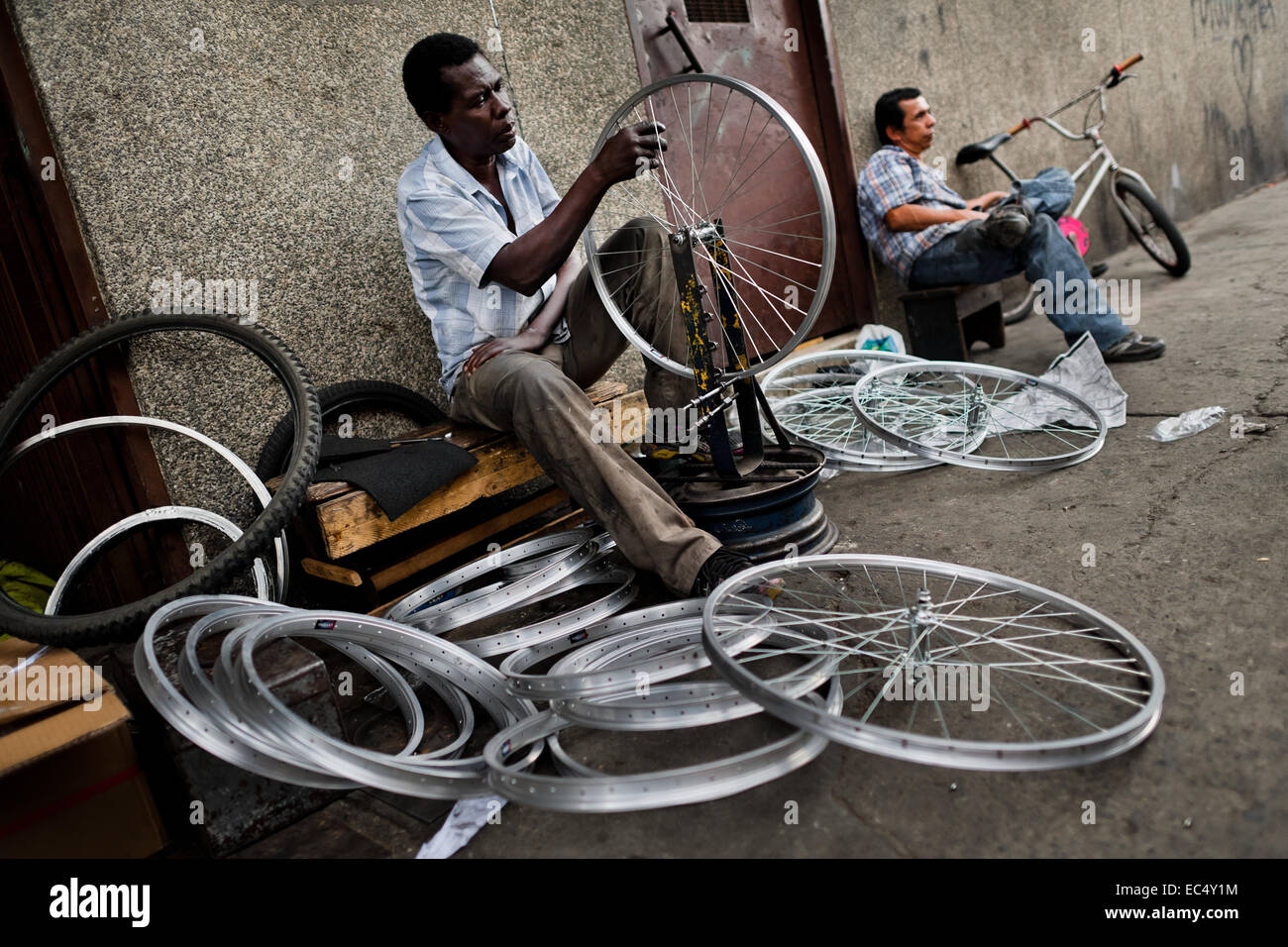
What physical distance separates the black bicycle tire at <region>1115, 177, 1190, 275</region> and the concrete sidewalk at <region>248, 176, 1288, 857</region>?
2.57 meters

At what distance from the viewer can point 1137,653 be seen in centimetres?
174

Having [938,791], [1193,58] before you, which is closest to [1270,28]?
[1193,58]

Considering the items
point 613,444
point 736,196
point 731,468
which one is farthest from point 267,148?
point 736,196

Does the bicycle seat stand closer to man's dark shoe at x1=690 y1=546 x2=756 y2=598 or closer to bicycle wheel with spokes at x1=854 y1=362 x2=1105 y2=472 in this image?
bicycle wheel with spokes at x1=854 y1=362 x2=1105 y2=472

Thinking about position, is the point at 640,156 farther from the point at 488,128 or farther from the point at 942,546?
the point at 942,546

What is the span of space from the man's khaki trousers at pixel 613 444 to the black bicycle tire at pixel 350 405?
14.0 inches

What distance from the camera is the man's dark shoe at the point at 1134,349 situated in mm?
4055

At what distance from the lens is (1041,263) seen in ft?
13.8

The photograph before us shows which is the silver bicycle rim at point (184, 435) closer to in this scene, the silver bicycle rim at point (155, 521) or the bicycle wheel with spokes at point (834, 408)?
the silver bicycle rim at point (155, 521)

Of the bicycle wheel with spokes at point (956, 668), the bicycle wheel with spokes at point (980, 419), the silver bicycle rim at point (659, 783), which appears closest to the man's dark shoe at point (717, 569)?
the bicycle wheel with spokes at point (956, 668)

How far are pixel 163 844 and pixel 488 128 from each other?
2237 mm

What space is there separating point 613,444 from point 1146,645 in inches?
55.5

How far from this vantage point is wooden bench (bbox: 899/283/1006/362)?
4.50 meters

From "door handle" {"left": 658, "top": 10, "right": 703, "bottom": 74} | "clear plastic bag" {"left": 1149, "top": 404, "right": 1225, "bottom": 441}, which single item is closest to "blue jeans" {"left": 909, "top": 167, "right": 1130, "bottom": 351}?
"clear plastic bag" {"left": 1149, "top": 404, "right": 1225, "bottom": 441}
